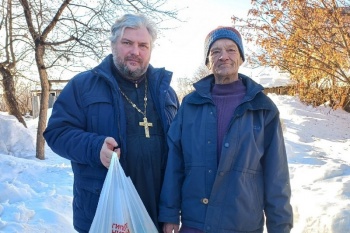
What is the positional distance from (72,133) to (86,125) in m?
0.13

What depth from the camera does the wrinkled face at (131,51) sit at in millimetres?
2156

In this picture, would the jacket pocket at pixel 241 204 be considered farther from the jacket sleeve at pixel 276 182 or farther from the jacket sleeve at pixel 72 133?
the jacket sleeve at pixel 72 133

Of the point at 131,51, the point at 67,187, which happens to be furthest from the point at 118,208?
the point at 67,187

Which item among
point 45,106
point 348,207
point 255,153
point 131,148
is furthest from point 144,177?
point 45,106

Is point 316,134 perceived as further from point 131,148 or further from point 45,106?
point 131,148

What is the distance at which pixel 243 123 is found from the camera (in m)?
1.91

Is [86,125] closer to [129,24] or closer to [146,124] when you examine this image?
[146,124]

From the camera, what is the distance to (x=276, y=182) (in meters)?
1.88

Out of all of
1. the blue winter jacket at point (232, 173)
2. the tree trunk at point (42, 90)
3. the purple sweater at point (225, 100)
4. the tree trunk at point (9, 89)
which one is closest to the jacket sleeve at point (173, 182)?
the blue winter jacket at point (232, 173)

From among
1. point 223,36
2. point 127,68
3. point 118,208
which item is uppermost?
point 223,36

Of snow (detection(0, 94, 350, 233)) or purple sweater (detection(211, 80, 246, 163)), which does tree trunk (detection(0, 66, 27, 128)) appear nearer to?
snow (detection(0, 94, 350, 233))

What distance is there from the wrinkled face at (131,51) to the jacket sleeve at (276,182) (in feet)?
2.79

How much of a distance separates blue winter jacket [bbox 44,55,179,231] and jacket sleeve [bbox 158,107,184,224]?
0.92ft

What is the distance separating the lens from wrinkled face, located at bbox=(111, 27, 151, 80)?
84.9 inches
